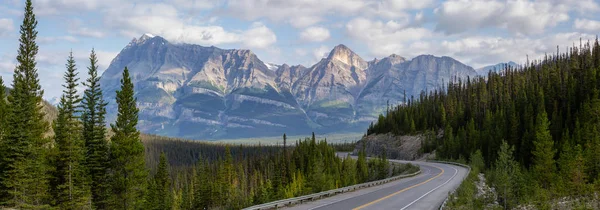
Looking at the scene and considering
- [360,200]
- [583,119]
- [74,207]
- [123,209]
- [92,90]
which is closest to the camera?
[360,200]

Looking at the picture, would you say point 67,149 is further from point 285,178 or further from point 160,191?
point 285,178

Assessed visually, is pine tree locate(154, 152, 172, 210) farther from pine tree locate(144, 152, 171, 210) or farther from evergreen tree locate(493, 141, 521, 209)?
evergreen tree locate(493, 141, 521, 209)

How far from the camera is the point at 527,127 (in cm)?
9700

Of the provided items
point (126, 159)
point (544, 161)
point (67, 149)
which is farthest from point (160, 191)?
point (544, 161)

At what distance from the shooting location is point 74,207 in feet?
160

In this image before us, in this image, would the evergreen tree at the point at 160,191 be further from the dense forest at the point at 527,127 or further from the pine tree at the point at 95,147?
the dense forest at the point at 527,127

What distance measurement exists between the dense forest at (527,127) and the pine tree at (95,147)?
4035 cm

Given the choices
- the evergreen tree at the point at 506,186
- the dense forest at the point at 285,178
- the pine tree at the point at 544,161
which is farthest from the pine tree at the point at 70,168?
the pine tree at the point at 544,161

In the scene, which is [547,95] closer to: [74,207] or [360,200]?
[360,200]

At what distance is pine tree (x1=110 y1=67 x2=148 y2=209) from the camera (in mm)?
54375

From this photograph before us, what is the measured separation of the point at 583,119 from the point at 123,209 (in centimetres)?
7654

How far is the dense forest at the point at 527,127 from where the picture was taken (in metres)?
46.8

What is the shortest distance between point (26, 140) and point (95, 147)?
24.2 ft

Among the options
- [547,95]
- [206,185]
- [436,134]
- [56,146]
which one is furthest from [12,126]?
[436,134]
